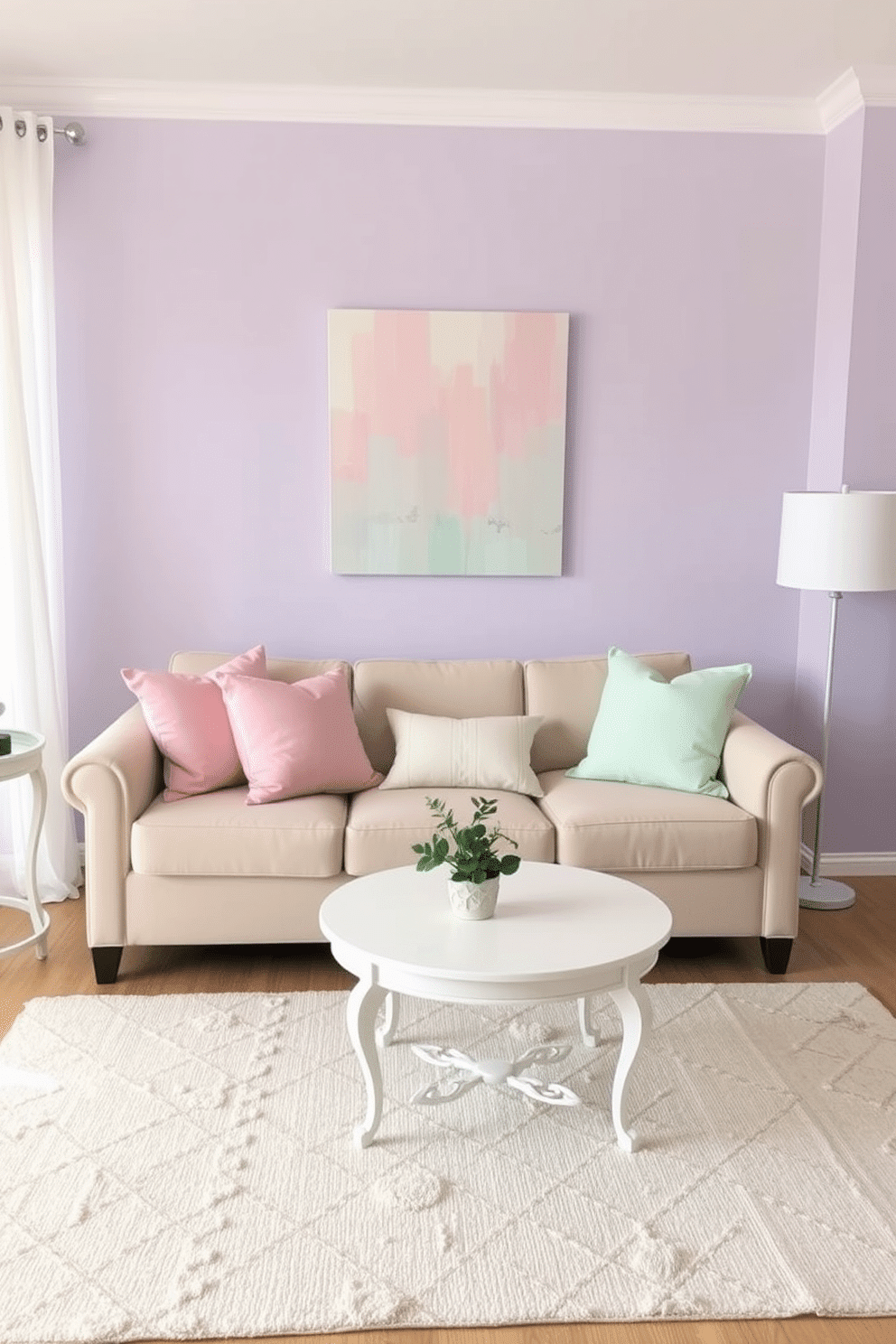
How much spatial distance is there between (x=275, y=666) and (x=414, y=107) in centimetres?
201

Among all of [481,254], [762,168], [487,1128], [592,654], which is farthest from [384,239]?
[487,1128]

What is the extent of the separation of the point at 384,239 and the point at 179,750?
1.96 meters

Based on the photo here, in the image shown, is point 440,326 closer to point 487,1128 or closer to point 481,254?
point 481,254

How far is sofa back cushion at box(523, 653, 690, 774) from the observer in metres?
4.14

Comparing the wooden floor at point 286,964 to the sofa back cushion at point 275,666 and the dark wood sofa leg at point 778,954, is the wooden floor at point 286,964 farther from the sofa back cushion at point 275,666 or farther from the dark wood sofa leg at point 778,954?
the sofa back cushion at point 275,666

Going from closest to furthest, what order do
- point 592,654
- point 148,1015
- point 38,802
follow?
point 148,1015 < point 38,802 < point 592,654

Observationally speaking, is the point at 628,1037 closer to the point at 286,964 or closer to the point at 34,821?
the point at 286,964

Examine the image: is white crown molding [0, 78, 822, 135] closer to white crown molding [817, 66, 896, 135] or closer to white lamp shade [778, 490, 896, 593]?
white crown molding [817, 66, 896, 135]

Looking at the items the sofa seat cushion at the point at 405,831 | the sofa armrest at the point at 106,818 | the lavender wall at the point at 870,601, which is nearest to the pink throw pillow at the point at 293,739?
the sofa seat cushion at the point at 405,831

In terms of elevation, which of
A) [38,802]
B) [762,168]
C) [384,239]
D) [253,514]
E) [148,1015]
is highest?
[762,168]

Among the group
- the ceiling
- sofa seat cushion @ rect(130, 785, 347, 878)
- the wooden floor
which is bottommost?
the wooden floor

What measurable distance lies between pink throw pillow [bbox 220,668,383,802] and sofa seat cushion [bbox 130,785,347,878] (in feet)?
0.60

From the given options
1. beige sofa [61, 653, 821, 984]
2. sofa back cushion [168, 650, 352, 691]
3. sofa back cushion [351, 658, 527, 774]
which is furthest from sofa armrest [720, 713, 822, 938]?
sofa back cushion [168, 650, 352, 691]

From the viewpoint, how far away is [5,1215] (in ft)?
7.69
